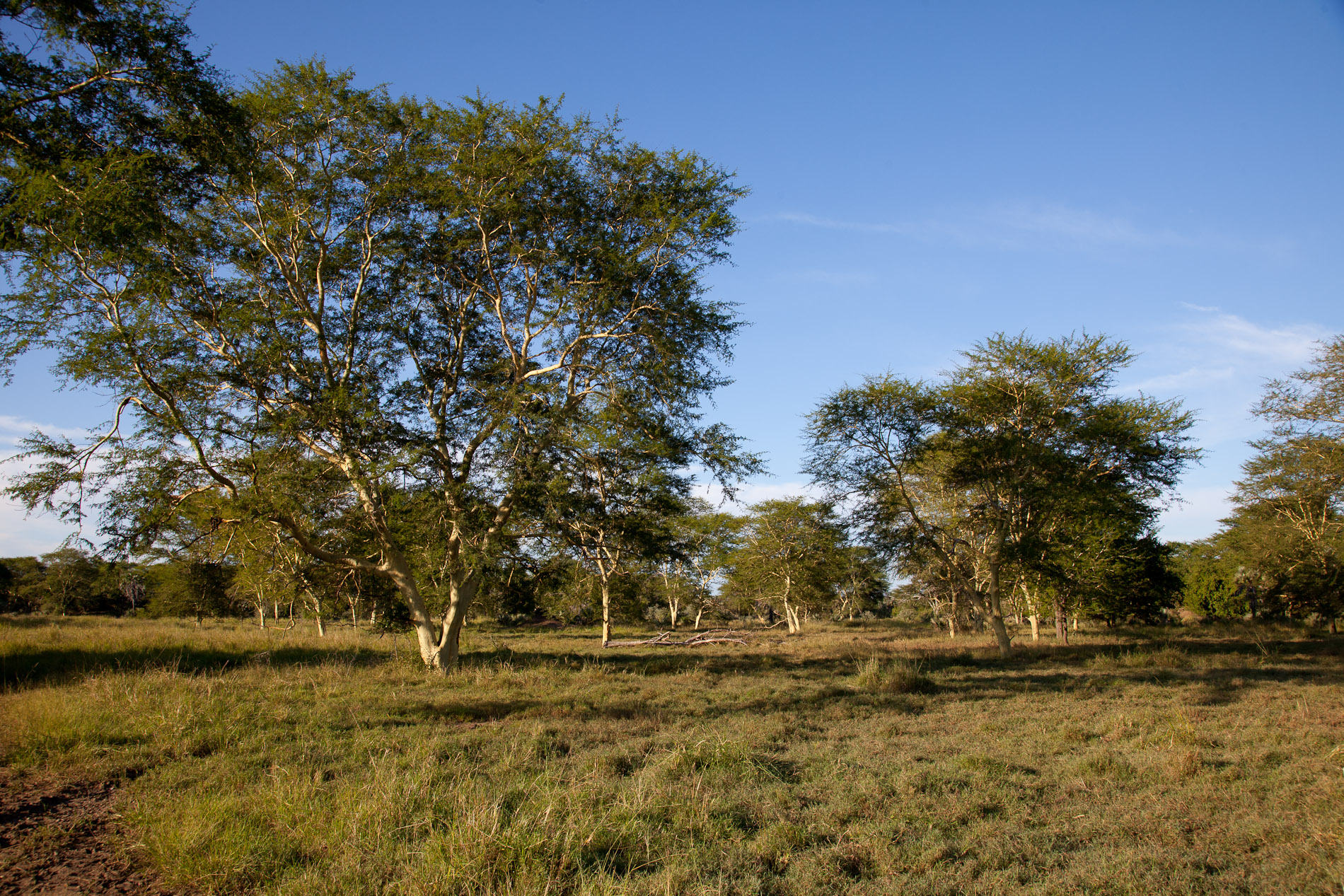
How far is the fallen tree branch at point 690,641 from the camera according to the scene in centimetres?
2414

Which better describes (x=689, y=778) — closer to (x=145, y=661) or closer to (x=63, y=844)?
(x=63, y=844)

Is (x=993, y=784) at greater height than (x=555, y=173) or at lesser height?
lesser

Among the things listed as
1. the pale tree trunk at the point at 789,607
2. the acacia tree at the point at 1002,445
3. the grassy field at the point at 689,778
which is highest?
the acacia tree at the point at 1002,445

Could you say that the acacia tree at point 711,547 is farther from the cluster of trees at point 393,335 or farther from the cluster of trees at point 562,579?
the cluster of trees at point 393,335

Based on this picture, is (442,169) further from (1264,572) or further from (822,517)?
(1264,572)

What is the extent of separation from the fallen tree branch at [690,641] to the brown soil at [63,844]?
18.0 m

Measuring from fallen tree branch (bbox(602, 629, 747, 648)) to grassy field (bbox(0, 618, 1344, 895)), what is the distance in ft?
34.4

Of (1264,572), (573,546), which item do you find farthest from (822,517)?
(1264,572)

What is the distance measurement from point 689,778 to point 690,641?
1828 cm

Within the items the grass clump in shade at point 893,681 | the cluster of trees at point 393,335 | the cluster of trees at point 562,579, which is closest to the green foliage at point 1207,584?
the cluster of trees at point 562,579

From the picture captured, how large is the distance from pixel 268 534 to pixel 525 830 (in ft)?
35.5

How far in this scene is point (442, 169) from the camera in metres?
14.1

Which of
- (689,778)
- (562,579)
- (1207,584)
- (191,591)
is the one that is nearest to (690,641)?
(562,579)

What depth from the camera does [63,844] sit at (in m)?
4.86
